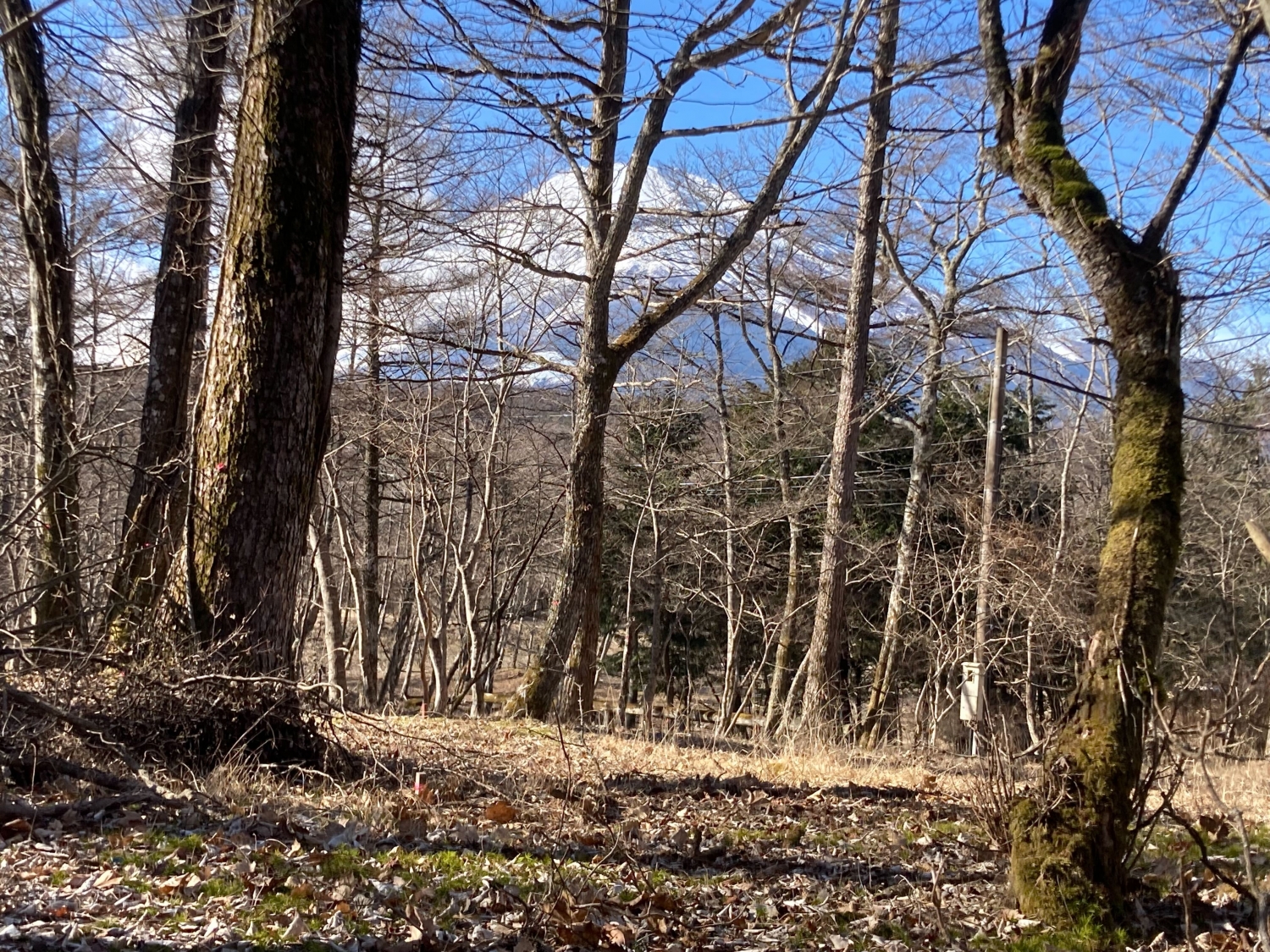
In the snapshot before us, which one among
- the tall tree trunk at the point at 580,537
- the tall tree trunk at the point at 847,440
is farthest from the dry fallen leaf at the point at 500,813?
the tall tree trunk at the point at 847,440

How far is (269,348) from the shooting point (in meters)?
5.06

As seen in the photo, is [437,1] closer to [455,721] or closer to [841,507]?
[455,721]

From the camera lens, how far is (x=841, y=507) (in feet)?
42.9

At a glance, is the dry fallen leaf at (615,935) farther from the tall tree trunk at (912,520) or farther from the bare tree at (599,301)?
the tall tree trunk at (912,520)

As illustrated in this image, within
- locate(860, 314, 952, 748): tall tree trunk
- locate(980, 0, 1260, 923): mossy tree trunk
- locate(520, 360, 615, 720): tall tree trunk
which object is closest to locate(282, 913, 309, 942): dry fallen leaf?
locate(980, 0, 1260, 923): mossy tree trunk

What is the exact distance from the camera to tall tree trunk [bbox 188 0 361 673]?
5.00 m

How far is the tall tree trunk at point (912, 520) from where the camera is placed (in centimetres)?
1541

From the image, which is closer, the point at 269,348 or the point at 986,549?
the point at 269,348

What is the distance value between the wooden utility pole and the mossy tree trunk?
18.9 feet

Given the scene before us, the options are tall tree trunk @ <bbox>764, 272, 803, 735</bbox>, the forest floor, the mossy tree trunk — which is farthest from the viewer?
tall tree trunk @ <bbox>764, 272, 803, 735</bbox>

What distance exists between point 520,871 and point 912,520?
561 inches

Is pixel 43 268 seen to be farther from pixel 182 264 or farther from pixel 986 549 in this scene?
pixel 986 549

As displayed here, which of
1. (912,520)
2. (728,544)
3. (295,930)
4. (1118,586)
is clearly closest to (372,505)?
(728,544)

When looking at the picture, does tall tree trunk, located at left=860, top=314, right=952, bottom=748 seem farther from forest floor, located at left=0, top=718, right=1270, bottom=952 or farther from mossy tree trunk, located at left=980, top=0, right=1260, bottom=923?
mossy tree trunk, located at left=980, top=0, right=1260, bottom=923
